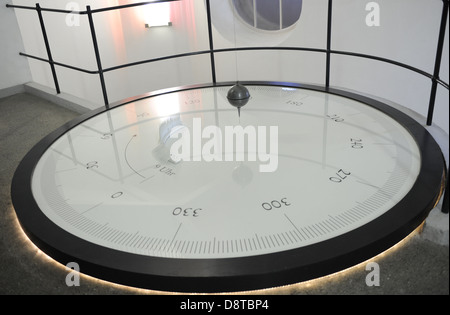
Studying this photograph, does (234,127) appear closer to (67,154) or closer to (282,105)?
(282,105)

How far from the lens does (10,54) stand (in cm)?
464

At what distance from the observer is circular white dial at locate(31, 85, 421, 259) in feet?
6.26

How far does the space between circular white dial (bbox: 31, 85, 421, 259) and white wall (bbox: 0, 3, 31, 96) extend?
1.97m

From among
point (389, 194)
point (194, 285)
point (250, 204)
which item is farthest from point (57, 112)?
point (389, 194)

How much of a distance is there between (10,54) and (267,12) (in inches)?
166

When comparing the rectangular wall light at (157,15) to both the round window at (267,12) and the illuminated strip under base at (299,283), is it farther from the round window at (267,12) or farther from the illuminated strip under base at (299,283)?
the illuminated strip under base at (299,283)

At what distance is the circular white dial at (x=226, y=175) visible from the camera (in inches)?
75.1

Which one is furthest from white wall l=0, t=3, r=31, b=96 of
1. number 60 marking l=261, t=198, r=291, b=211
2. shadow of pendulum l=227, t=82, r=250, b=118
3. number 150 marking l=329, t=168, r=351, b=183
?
number 150 marking l=329, t=168, r=351, b=183

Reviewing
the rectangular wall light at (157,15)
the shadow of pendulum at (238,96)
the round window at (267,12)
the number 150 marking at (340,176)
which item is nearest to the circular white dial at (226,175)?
the number 150 marking at (340,176)

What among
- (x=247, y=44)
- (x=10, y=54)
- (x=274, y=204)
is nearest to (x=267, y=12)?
(x=247, y=44)

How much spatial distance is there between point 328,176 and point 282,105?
1.09 metres

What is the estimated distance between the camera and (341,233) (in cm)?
183

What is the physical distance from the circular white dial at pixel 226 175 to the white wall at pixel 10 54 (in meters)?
1.97

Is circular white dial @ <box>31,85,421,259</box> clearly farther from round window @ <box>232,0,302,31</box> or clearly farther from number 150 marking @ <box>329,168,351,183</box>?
round window @ <box>232,0,302,31</box>
